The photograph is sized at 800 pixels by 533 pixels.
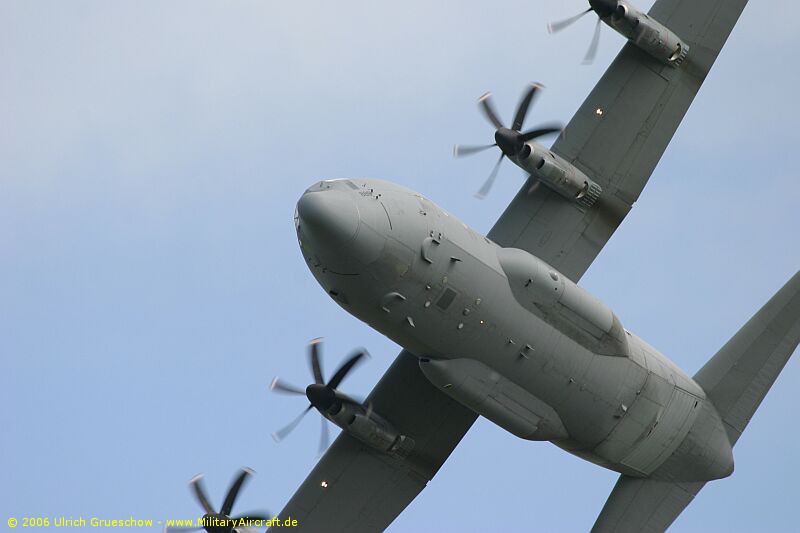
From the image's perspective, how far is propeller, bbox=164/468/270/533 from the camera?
4369 centimetres

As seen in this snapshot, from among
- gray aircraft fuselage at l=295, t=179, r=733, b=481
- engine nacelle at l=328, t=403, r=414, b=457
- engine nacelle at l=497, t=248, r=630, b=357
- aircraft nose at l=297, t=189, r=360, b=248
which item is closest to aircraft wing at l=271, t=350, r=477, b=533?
engine nacelle at l=328, t=403, r=414, b=457

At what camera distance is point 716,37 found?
145 ft

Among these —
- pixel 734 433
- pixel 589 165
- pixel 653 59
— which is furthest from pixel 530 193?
pixel 734 433

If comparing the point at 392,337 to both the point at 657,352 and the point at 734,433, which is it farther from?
the point at 734,433

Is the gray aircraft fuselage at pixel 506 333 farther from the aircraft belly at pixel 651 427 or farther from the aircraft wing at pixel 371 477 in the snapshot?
the aircraft wing at pixel 371 477

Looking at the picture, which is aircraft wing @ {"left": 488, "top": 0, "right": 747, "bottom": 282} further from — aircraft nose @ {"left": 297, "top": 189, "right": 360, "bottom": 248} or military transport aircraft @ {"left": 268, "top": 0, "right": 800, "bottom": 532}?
aircraft nose @ {"left": 297, "top": 189, "right": 360, "bottom": 248}

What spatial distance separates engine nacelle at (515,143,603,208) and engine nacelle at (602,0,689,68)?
4.29 m

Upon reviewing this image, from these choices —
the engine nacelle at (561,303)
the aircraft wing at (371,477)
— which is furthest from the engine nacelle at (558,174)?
the aircraft wing at (371,477)

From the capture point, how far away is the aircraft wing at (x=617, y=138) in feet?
143

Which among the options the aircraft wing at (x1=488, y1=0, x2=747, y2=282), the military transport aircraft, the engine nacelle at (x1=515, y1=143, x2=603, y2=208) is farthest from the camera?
the aircraft wing at (x1=488, y1=0, x2=747, y2=282)

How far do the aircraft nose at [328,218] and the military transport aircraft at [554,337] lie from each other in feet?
2.41

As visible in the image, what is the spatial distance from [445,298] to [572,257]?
6.62m

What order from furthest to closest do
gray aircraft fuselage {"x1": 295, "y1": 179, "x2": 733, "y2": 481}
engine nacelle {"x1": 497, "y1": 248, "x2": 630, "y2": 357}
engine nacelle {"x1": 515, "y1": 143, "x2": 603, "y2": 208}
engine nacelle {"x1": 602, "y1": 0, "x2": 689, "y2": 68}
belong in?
engine nacelle {"x1": 602, "y1": 0, "x2": 689, "y2": 68} → engine nacelle {"x1": 515, "y1": 143, "x2": 603, "y2": 208} → engine nacelle {"x1": 497, "y1": 248, "x2": 630, "y2": 357} → gray aircraft fuselage {"x1": 295, "y1": 179, "x2": 733, "y2": 481}

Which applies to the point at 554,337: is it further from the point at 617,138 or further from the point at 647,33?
the point at 647,33
